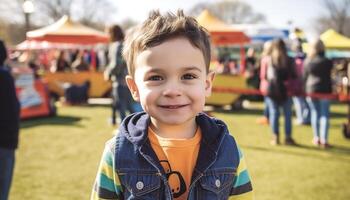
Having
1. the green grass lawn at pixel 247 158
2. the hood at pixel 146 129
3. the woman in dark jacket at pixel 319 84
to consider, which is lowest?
the green grass lawn at pixel 247 158

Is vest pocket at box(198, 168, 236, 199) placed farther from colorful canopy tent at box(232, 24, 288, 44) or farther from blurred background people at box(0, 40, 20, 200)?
colorful canopy tent at box(232, 24, 288, 44)

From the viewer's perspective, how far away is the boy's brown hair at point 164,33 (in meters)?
1.67

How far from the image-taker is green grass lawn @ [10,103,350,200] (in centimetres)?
492

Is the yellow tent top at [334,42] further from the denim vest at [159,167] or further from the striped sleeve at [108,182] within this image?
the striped sleeve at [108,182]

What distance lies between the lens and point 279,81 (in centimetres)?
720

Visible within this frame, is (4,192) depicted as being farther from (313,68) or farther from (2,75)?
(313,68)

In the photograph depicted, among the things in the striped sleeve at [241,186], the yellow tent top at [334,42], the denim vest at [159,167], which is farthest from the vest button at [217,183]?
the yellow tent top at [334,42]

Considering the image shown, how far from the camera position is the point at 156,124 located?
184 cm

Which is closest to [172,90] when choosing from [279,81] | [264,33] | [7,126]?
[7,126]

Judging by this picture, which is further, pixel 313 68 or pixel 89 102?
pixel 89 102

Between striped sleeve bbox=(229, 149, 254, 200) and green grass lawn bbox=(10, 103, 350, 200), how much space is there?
2.91 metres

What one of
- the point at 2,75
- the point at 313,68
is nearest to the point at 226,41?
the point at 313,68

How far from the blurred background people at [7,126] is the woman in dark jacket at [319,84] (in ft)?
17.7

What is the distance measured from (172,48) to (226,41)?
12.9 metres
